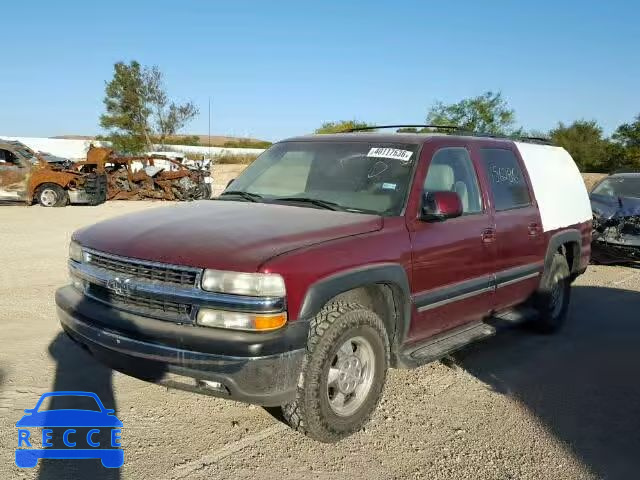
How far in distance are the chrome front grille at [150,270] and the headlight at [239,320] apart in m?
0.18

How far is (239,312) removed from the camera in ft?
9.92

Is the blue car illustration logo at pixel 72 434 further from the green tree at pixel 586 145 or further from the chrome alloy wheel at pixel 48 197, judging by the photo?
the green tree at pixel 586 145

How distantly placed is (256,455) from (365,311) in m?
1.06

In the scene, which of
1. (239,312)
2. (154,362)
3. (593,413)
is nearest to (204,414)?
(154,362)

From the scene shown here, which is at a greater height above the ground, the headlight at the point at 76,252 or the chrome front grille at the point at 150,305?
the headlight at the point at 76,252

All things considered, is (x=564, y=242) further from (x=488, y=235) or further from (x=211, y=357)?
(x=211, y=357)

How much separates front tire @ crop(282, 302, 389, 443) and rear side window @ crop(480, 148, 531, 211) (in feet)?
6.46

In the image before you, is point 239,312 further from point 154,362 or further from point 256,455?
point 256,455

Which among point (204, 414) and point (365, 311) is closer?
point (365, 311)

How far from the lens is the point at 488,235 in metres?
4.69

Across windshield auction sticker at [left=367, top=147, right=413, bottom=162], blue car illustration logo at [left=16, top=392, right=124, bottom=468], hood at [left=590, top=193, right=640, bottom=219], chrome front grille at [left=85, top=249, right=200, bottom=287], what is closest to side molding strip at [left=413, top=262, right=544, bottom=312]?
windshield auction sticker at [left=367, top=147, right=413, bottom=162]

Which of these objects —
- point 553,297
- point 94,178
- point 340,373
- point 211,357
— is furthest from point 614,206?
point 94,178

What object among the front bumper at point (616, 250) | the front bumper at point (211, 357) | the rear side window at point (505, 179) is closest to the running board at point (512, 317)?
the rear side window at point (505, 179)

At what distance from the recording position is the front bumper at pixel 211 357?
9.84ft
